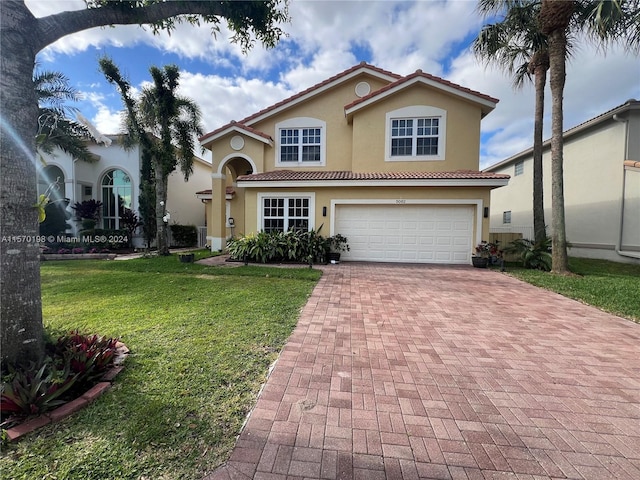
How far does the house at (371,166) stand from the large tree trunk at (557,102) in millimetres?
1740

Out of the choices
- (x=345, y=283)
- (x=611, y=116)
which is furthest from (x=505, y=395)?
(x=611, y=116)

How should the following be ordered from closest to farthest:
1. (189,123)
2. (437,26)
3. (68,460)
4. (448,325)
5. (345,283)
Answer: (68,460), (448,325), (345,283), (437,26), (189,123)

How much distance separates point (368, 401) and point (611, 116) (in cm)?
1720

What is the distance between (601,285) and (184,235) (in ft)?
66.7

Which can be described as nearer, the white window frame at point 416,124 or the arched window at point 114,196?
the white window frame at point 416,124

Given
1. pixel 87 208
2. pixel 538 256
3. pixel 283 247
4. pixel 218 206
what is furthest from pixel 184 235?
pixel 538 256

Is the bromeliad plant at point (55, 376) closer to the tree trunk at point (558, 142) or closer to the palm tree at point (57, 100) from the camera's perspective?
the tree trunk at point (558, 142)

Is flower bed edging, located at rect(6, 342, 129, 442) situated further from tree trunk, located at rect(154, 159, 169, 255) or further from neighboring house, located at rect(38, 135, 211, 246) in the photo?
neighboring house, located at rect(38, 135, 211, 246)

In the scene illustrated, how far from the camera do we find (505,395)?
2.84 m

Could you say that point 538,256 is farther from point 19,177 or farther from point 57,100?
point 57,100

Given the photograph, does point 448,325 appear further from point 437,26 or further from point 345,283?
point 437,26

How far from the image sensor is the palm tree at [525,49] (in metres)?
10.6

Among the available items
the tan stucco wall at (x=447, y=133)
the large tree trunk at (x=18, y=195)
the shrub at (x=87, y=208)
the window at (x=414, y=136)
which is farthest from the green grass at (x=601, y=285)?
the shrub at (x=87, y=208)

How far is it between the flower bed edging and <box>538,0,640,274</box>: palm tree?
12.4 meters
